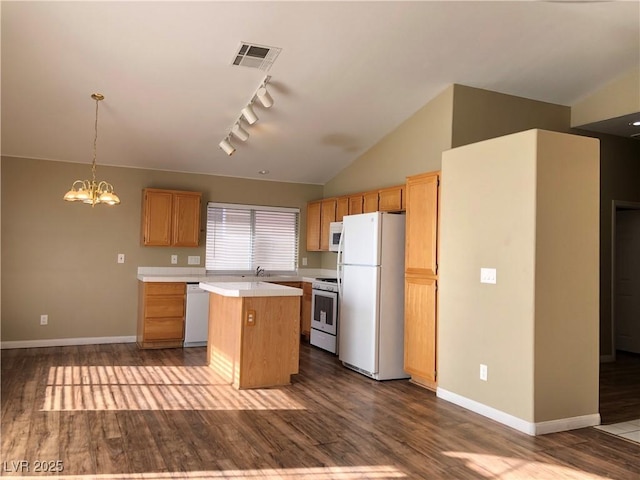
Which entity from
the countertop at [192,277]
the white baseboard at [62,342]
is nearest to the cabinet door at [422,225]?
the countertop at [192,277]

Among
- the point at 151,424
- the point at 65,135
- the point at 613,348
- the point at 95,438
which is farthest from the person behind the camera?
the point at 613,348

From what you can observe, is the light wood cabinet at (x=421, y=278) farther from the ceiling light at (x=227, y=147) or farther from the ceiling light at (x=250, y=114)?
the ceiling light at (x=227, y=147)

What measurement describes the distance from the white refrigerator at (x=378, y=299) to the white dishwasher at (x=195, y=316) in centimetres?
218

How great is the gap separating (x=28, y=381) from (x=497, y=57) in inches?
208

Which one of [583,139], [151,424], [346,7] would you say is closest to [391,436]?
[151,424]

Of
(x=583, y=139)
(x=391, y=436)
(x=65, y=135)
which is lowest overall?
(x=391, y=436)

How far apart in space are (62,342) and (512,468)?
5.54 metres

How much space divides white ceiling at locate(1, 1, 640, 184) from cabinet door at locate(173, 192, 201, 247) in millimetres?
746

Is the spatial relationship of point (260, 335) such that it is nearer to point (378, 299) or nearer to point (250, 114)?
point (378, 299)

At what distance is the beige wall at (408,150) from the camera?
510cm

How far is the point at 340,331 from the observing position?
229 inches

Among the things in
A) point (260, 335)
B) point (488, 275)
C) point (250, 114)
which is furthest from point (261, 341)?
point (250, 114)

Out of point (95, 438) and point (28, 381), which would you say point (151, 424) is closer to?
point (95, 438)

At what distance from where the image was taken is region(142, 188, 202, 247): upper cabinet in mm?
6578
